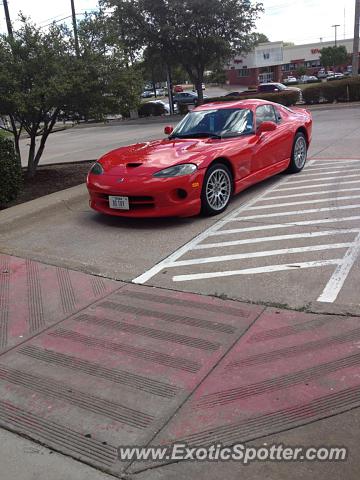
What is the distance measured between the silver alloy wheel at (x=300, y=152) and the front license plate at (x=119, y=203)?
147 inches

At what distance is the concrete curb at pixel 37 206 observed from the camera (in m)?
6.64

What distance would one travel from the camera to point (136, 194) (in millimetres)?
5879

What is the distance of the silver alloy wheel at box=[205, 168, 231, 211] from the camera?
6.22 metres

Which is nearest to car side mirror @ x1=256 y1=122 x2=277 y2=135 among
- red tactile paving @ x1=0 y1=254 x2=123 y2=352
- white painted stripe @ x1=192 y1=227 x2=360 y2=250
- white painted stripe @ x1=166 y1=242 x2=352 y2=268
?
white painted stripe @ x1=192 y1=227 x2=360 y2=250

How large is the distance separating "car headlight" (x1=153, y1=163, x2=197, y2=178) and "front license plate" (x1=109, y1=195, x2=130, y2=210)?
1.61ft

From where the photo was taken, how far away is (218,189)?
21.0ft

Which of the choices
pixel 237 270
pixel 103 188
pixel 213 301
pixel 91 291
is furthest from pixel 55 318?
pixel 103 188

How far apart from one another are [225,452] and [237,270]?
7.63 ft

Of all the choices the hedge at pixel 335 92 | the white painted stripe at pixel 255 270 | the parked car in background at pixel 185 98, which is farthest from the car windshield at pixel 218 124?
the parked car in background at pixel 185 98

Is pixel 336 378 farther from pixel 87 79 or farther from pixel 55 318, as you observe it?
pixel 87 79

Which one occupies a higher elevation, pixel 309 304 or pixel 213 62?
pixel 213 62

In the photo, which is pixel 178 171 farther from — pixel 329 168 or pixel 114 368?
pixel 329 168

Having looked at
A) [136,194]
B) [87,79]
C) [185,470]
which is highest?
[87,79]

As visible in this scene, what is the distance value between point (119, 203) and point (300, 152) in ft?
13.4
